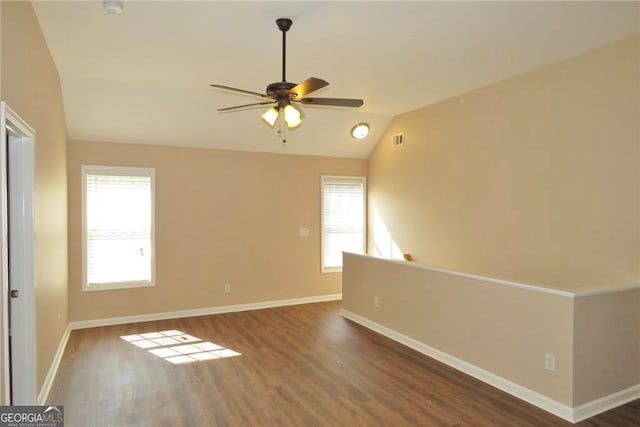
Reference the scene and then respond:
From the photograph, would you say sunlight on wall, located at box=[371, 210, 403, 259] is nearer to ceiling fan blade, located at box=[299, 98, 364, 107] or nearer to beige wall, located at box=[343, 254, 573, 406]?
beige wall, located at box=[343, 254, 573, 406]

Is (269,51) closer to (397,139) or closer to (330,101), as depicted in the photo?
(330,101)

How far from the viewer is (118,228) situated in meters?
5.52

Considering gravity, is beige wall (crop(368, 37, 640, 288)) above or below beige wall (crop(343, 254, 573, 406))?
above

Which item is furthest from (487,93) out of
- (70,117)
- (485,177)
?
(70,117)

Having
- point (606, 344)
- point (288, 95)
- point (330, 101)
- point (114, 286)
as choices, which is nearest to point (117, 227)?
point (114, 286)

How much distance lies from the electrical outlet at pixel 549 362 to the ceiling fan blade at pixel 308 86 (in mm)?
2700

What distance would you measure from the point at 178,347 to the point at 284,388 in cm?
168

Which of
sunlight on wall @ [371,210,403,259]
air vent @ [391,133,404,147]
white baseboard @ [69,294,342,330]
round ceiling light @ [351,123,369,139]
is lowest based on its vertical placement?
white baseboard @ [69,294,342,330]

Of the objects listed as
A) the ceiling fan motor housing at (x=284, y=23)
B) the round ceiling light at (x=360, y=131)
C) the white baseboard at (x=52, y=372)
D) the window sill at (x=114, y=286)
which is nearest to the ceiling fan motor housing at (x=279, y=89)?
the ceiling fan motor housing at (x=284, y=23)

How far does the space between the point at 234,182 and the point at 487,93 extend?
3773 millimetres

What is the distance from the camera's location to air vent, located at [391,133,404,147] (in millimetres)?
6359

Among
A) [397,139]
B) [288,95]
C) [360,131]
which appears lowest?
[288,95]

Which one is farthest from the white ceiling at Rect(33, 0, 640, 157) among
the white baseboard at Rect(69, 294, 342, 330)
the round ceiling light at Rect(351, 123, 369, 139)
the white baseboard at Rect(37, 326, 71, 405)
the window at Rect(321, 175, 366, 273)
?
the white baseboard at Rect(37, 326, 71, 405)

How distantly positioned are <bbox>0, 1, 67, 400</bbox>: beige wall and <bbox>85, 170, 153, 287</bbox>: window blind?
66 centimetres
